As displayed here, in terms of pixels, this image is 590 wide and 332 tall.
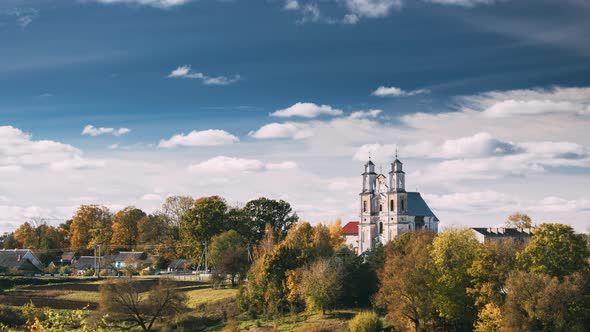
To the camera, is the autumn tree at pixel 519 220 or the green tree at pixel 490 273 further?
the autumn tree at pixel 519 220

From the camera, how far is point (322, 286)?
1956 inches

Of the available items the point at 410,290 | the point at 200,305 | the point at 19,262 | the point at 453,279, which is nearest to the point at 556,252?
the point at 453,279

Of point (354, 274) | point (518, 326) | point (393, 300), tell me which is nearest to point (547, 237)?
point (518, 326)

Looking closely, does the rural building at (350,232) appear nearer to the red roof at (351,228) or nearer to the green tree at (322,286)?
the red roof at (351,228)

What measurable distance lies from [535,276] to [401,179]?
5072 centimetres

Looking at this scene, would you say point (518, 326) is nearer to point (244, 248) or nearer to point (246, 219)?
point (244, 248)

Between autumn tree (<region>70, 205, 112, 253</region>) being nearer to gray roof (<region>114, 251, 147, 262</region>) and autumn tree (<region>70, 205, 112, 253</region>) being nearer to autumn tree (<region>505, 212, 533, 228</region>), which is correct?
gray roof (<region>114, 251, 147, 262</region>)

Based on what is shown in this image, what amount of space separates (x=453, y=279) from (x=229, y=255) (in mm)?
29502

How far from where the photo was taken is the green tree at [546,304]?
36750 mm

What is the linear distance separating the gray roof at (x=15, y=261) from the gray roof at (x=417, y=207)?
6310 centimetres

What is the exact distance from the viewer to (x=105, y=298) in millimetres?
51438

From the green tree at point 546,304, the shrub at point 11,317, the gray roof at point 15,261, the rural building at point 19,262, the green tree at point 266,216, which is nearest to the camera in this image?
the green tree at point 546,304

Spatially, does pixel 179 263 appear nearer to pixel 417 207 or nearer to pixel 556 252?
pixel 417 207

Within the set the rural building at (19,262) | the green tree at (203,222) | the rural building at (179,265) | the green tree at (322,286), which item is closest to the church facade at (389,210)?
the green tree at (203,222)
